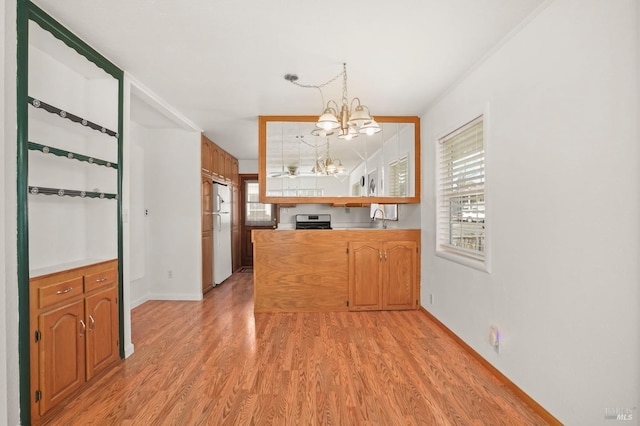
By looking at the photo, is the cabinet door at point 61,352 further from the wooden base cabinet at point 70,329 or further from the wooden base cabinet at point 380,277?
the wooden base cabinet at point 380,277

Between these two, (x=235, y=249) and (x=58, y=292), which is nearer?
(x=58, y=292)

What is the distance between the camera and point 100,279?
7.66 ft

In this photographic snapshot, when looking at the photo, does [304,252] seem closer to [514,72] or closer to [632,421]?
[514,72]

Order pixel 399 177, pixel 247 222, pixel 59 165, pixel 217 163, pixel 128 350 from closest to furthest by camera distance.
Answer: pixel 59 165
pixel 128 350
pixel 399 177
pixel 217 163
pixel 247 222

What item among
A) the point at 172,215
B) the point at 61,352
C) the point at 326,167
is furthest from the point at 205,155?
the point at 61,352

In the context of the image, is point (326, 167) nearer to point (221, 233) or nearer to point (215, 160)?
point (215, 160)

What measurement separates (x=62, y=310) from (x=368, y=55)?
9.15ft

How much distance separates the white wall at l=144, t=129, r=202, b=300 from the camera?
14.6 feet

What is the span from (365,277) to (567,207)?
2470 mm

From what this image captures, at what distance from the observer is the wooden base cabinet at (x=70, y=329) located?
1.80 metres

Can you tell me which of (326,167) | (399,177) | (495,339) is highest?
(326,167)

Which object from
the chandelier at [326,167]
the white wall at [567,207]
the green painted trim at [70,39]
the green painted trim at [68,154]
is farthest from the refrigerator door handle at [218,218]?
the white wall at [567,207]

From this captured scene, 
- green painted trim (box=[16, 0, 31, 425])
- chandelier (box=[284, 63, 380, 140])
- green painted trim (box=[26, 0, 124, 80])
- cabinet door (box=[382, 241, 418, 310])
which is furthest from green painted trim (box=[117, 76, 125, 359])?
cabinet door (box=[382, 241, 418, 310])

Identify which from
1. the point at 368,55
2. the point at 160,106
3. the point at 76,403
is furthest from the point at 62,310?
the point at 368,55
